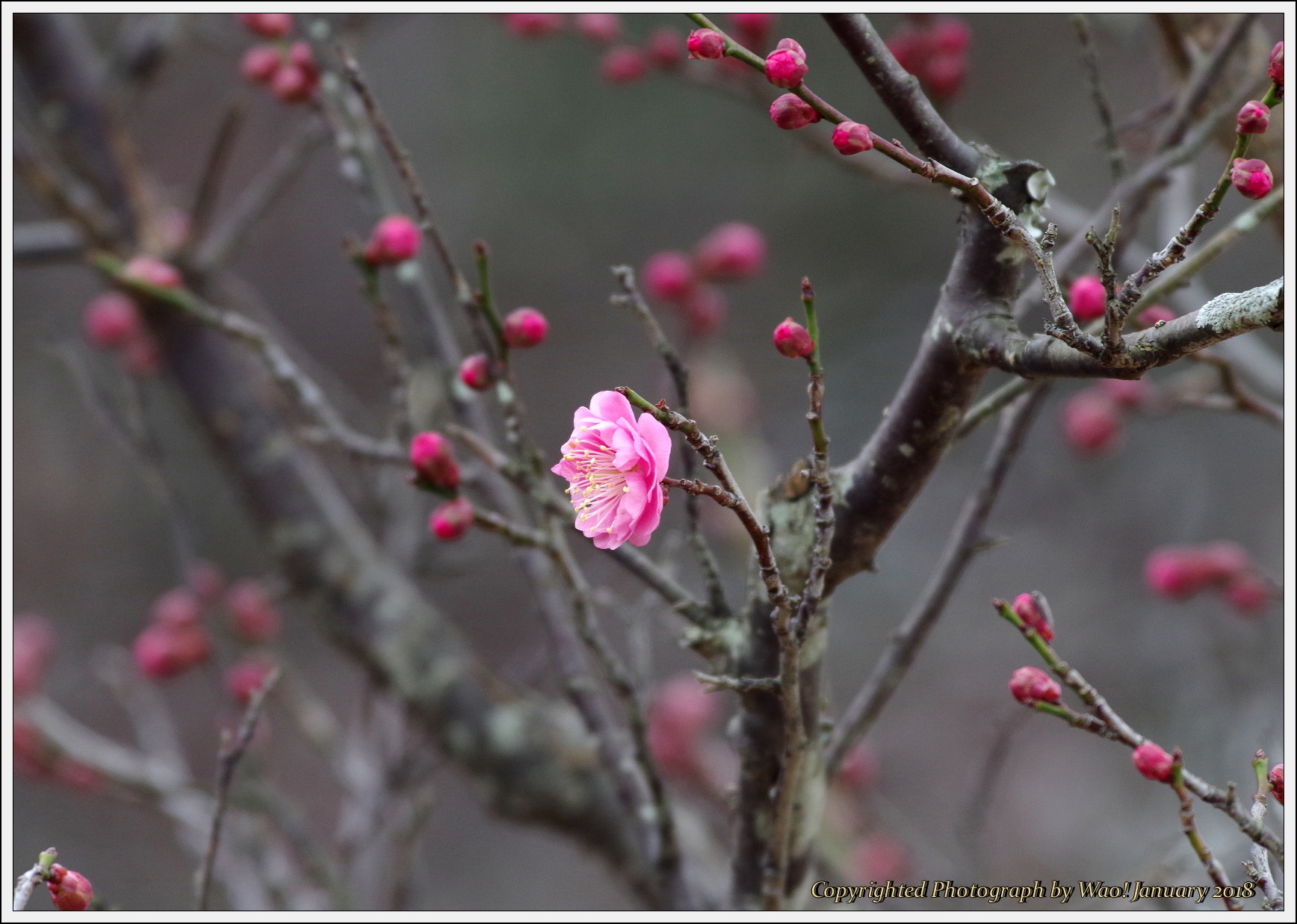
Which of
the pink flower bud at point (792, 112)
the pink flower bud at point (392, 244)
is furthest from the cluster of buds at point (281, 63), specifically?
the pink flower bud at point (792, 112)

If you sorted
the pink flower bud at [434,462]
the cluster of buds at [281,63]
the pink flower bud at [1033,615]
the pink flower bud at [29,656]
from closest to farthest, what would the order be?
the pink flower bud at [1033,615] < the pink flower bud at [434,462] < the cluster of buds at [281,63] < the pink flower bud at [29,656]

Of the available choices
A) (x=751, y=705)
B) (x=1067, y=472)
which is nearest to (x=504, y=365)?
(x=751, y=705)

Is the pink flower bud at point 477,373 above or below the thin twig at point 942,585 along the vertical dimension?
above

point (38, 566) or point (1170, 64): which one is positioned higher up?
point (1170, 64)

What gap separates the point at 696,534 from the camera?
95 cm

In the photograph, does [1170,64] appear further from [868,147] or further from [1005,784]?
[1005,784]

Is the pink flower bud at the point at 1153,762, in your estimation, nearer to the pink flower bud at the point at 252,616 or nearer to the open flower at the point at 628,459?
the open flower at the point at 628,459

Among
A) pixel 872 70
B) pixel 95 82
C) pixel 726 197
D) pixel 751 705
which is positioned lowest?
pixel 751 705

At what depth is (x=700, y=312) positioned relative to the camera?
6.34ft

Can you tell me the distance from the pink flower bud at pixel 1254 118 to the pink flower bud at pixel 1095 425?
1.20 m

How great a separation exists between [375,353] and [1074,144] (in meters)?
3.33

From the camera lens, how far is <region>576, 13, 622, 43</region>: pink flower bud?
6.23 feet

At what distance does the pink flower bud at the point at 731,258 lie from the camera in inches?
72.8

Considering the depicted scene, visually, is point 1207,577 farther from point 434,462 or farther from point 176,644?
point 176,644
